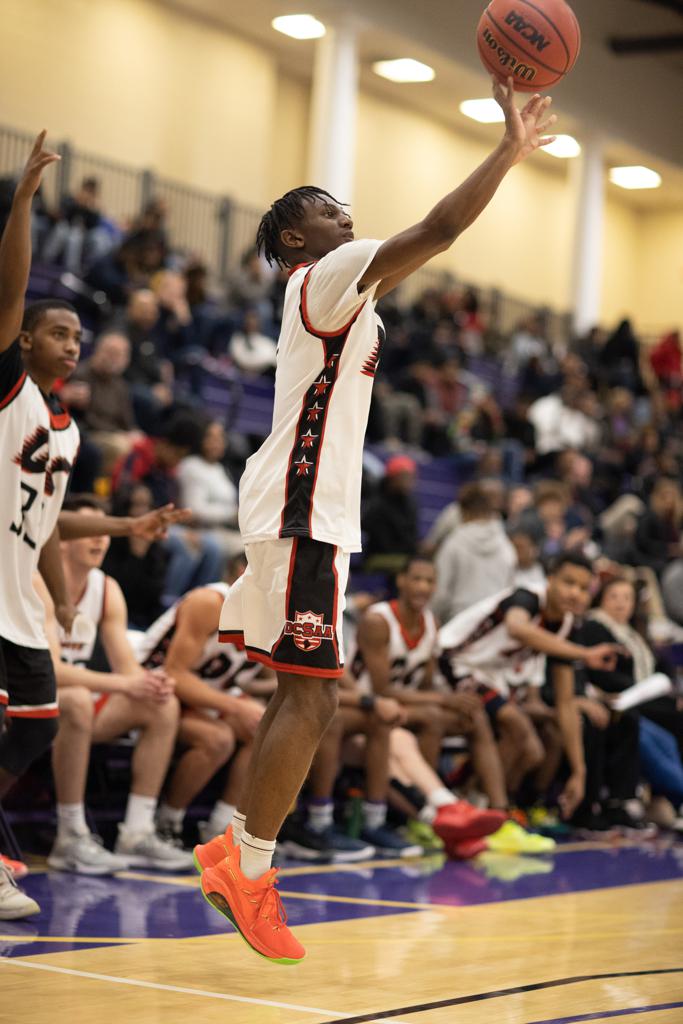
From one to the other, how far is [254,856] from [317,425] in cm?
110

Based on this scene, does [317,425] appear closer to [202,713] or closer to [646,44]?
[202,713]

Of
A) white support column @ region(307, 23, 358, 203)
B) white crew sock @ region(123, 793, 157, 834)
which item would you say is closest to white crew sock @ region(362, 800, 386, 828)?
white crew sock @ region(123, 793, 157, 834)

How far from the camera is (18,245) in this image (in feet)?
12.9

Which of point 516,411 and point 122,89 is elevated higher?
point 122,89

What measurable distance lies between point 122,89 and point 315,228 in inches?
669

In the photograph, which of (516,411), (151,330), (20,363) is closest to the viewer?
(20,363)

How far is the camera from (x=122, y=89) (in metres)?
19.9

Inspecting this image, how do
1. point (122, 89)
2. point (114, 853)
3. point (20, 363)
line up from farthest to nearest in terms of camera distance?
point (122, 89), point (114, 853), point (20, 363)

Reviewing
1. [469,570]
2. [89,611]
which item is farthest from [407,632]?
[469,570]

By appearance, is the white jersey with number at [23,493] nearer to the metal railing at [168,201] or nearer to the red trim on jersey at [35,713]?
the red trim on jersey at [35,713]

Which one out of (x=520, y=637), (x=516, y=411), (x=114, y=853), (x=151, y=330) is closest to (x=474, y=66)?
(x=516, y=411)

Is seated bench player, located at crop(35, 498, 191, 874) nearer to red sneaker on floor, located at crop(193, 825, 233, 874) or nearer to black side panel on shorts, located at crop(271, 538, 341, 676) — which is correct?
red sneaker on floor, located at crop(193, 825, 233, 874)

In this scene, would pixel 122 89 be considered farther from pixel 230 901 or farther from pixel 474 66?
pixel 230 901

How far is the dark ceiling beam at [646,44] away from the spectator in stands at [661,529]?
9.97m
